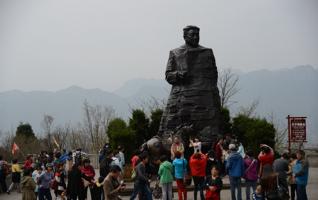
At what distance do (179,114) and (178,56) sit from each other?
2674 mm

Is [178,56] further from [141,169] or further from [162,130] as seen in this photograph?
[141,169]

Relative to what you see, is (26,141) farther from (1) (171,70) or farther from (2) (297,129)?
(2) (297,129)

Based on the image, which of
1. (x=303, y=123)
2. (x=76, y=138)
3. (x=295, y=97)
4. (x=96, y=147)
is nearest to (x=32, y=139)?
(x=96, y=147)

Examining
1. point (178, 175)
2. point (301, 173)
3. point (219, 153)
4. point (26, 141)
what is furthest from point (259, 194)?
point (26, 141)

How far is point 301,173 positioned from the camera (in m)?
13.6

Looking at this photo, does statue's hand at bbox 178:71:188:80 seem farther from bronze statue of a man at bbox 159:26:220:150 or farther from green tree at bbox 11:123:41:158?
green tree at bbox 11:123:41:158

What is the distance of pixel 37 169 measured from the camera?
1664cm

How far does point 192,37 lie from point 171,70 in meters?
1.76

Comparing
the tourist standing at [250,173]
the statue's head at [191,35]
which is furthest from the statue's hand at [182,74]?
the tourist standing at [250,173]

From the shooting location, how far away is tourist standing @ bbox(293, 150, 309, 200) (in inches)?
536

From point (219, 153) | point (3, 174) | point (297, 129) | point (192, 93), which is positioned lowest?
point (3, 174)

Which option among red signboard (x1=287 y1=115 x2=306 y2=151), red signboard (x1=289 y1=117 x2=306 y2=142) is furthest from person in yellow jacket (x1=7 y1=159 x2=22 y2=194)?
red signboard (x1=289 y1=117 x2=306 y2=142)

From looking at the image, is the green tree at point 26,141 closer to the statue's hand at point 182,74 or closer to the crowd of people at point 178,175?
the statue's hand at point 182,74

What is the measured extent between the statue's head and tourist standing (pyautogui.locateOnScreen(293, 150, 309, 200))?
1098 centimetres
